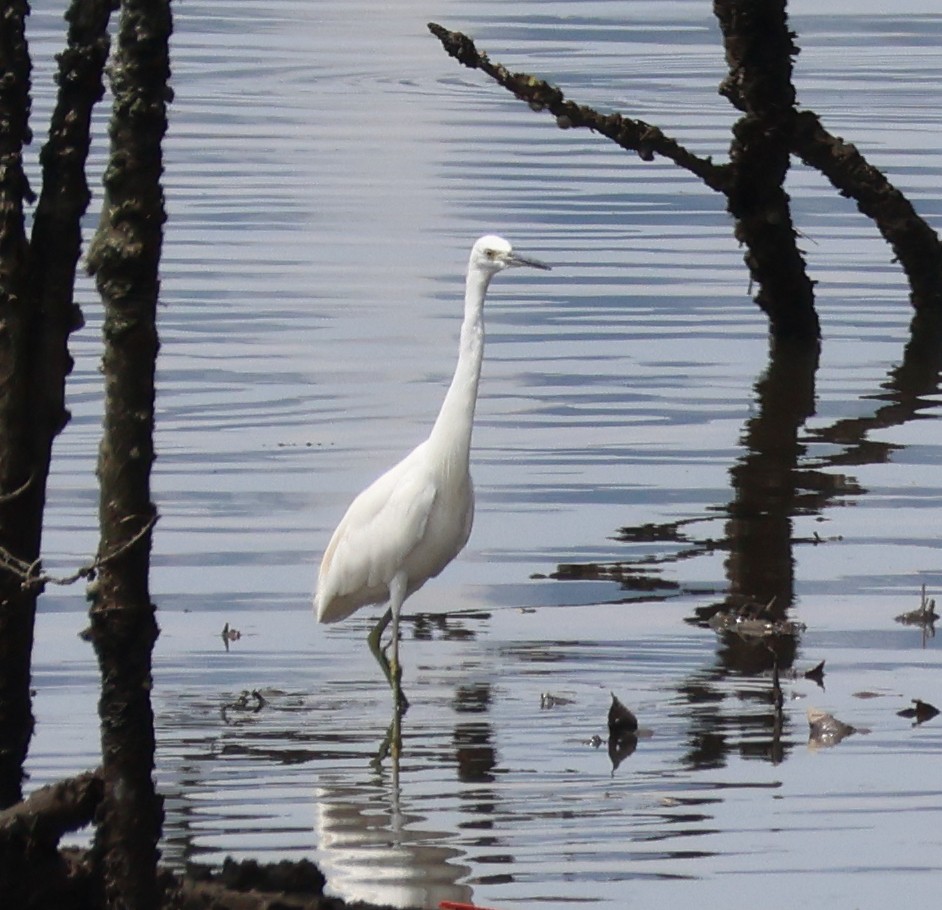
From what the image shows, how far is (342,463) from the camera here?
14758 mm

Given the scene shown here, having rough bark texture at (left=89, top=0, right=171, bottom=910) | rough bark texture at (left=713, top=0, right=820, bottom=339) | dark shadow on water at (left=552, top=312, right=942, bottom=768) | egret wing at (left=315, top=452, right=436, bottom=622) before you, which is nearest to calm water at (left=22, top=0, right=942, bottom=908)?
dark shadow on water at (left=552, top=312, right=942, bottom=768)

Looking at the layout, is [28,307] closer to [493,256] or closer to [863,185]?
[493,256]

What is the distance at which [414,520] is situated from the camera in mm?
10914

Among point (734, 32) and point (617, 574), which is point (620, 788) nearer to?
point (617, 574)

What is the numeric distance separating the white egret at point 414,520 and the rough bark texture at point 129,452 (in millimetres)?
4734

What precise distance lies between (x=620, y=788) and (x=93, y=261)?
3.58m

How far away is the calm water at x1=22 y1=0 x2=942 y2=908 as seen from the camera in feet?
28.0

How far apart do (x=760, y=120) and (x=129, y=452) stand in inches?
433

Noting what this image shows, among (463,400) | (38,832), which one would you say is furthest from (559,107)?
(38,832)

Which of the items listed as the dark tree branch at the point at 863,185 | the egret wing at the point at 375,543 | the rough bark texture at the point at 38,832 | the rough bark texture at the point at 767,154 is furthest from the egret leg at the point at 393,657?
the dark tree branch at the point at 863,185

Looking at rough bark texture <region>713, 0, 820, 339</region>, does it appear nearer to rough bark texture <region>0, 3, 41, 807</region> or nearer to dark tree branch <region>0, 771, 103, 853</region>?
rough bark texture <region>0, 3, 41, 807</region>

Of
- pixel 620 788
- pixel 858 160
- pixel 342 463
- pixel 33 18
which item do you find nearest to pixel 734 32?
pixel 858 160

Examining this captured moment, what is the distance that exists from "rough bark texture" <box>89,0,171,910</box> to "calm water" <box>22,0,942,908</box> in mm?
1915

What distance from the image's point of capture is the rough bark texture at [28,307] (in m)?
6.48
